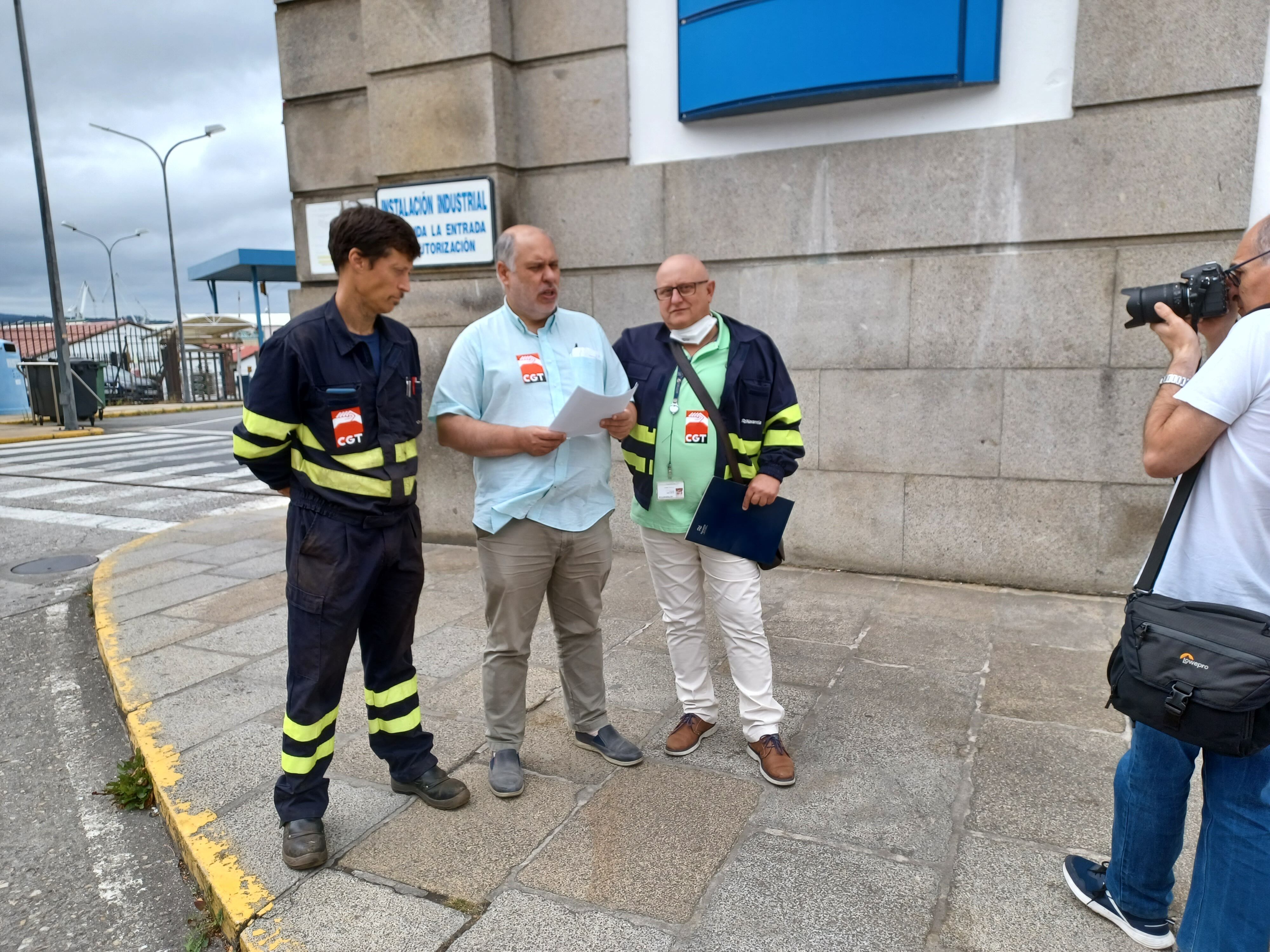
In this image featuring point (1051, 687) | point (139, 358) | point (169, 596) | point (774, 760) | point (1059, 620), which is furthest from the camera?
point (139, 358)

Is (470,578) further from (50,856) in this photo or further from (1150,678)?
(1150,678)

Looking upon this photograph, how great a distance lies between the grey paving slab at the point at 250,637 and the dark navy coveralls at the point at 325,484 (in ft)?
6.96

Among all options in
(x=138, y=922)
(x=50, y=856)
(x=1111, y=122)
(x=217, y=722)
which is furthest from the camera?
(x=1111, y=122)

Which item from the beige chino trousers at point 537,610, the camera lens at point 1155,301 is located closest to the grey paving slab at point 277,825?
the beige chino trousers at point 537,610

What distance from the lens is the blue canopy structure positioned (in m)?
22.2

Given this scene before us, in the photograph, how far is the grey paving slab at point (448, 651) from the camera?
14.3ft

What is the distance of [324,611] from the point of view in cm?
271

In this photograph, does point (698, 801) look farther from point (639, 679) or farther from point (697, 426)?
point (697, 426)

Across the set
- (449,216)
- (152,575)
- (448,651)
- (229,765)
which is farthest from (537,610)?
(152,575)

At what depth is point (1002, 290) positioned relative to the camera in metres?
5.23

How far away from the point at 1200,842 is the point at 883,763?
128 cm

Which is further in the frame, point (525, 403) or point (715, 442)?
point (715, 442)

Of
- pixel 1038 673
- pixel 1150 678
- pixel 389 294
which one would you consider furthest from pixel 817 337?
pixel 1150 678

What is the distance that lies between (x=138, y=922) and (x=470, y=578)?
3382mm
